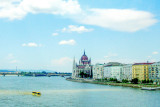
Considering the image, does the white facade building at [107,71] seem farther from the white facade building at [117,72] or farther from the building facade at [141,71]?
the building facade at [141,71]

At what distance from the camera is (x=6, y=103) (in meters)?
41.2

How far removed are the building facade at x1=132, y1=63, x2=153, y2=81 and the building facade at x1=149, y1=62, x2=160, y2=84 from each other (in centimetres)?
223

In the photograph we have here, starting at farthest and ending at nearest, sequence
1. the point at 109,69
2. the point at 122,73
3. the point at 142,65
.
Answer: the point at 109,69 < the point at 122,73 < the point at 142,65

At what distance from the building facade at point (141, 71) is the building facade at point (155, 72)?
2229 millimetres

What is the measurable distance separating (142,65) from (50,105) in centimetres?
6301

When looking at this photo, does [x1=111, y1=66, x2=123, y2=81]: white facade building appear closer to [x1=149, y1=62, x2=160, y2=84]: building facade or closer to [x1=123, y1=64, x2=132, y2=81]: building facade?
[x1=123, y1=64, x2=132, y2=81]: building facade

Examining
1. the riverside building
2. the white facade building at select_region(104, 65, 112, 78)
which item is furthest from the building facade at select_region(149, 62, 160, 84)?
A: the white facade building at select_region(104, 65, 112, 78)

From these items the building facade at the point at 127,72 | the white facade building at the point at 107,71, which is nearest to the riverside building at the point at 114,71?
the white facade building at the point at 107,71

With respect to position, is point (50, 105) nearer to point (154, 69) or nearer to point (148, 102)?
point (148, 102)

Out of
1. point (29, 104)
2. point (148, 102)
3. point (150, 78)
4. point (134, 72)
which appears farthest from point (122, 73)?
point (29, 104)

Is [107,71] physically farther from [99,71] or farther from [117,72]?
[99,71]

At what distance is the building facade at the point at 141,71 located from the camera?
95.7 meters

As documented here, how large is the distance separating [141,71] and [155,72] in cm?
748

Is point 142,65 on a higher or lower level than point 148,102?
higher
